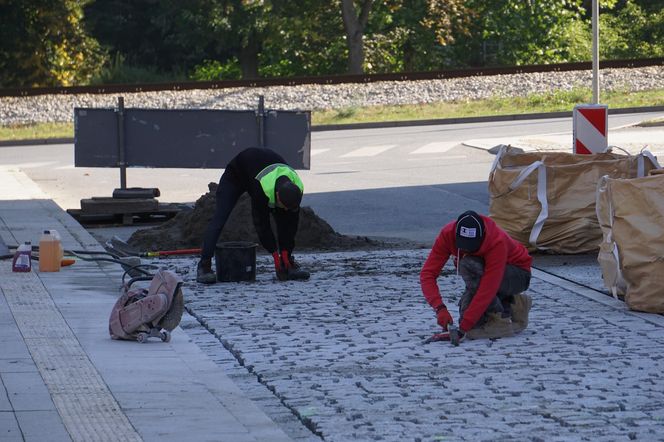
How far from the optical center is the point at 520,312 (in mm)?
9227

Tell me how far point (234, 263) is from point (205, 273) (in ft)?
0.95

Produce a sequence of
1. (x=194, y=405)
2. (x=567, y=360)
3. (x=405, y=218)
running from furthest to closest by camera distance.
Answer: (x=405, y=218) < (x=567, y=360) < (x=194, y=405)

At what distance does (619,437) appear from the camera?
654 centimetres

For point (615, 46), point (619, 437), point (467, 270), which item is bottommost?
point (619, 437)

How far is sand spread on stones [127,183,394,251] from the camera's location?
14.0 metres

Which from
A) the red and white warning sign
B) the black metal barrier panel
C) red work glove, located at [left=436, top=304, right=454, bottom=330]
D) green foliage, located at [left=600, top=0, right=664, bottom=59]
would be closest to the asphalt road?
the black metal barrier panel

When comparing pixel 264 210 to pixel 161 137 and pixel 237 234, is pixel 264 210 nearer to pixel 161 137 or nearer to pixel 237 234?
pixel 237 234

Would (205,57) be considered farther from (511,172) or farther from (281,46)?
(511,172)

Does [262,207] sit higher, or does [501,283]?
[262,207]

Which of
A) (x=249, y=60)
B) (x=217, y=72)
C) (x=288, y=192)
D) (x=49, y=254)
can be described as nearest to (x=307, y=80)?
(x=217, y=72)

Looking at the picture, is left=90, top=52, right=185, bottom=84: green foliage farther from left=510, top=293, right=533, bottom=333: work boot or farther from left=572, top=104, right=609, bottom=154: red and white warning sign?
left=510, top=293, right=533, bottom=333: work boot

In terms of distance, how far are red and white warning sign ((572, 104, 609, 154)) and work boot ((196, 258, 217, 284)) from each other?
521cm

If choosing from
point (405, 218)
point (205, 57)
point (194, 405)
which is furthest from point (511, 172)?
point (205, 57)

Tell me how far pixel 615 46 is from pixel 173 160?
1250 inches
